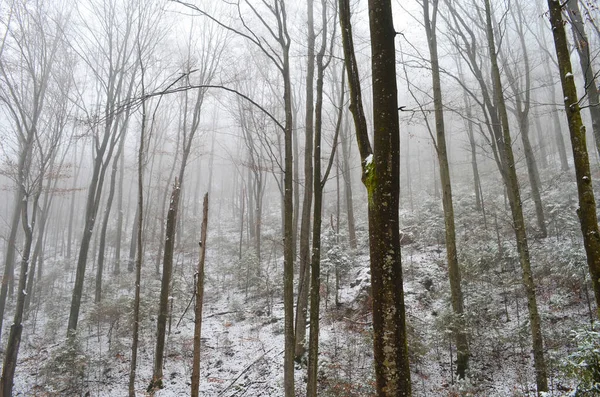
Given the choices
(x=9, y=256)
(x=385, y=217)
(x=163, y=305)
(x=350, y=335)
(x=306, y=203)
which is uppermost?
(x=306, y=203)

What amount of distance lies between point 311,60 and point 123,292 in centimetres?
1317

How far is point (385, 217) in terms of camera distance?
2121mm

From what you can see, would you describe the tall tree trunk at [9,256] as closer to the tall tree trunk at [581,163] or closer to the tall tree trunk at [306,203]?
the tall tree trunk at [306,203]

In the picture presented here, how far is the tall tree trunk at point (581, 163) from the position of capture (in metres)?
2.92

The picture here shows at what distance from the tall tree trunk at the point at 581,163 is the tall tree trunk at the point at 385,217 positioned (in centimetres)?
209

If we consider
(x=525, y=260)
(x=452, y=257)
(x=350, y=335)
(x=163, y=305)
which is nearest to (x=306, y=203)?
(x=452, y=257)

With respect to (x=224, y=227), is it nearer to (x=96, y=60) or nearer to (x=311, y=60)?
(x=96, y=60)

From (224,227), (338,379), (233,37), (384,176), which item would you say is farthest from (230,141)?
(384,176)

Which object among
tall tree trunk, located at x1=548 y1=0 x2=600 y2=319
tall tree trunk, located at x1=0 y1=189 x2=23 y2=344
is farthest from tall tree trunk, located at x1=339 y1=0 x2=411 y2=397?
tall tree trunk, located at x1=0 y1=189 x2=23 y2=344

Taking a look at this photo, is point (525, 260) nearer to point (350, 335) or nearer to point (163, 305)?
point (350, 335)

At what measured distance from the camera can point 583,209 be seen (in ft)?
9.91

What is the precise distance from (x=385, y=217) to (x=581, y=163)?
8.07ft

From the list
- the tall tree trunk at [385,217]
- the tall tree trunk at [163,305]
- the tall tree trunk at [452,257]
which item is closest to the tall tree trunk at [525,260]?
the tall tree trunk at [452,257]

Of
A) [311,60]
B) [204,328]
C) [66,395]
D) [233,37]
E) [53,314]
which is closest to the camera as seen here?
[66,395]
